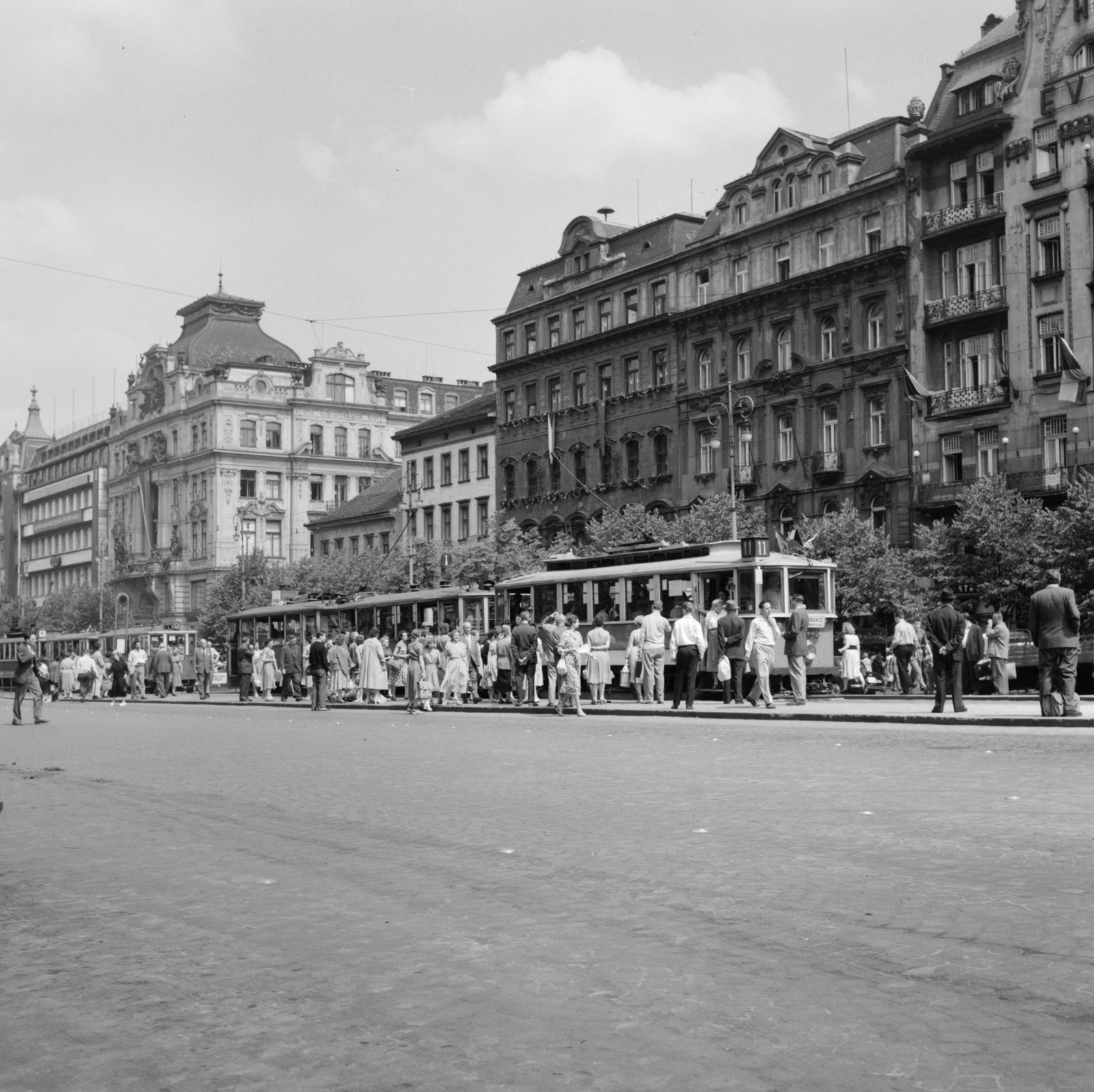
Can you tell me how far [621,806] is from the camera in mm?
11570

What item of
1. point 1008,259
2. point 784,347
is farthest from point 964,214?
point 784,347

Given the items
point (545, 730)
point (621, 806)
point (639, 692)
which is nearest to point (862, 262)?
point (639, 692)

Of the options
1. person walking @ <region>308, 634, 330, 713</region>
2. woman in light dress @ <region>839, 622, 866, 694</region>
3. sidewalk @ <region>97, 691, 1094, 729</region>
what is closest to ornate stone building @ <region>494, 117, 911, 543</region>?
woman in light dress @ <region>839, 622, 866, 694</region>

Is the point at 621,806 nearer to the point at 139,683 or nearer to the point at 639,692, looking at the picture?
the point at 639,692

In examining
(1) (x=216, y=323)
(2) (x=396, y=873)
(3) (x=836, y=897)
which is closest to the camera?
(3) (x=836, y=897)

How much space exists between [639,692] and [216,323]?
291ft

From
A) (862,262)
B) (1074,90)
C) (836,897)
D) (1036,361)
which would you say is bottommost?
(836,897)

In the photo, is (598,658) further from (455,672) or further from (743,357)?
(743,357)

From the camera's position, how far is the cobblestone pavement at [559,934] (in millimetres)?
4727

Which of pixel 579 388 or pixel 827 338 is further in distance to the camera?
pixel 579 388

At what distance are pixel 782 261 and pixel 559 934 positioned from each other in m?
52.4

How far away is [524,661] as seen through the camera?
31.3 m

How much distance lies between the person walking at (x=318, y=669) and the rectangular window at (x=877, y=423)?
2418 centimetres

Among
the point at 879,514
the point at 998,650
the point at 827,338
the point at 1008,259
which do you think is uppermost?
the point at 1008,259
